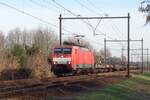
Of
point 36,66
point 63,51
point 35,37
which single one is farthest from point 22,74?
point 35,37

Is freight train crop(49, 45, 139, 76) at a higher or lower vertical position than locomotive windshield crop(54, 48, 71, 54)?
lower

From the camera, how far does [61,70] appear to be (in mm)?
50875

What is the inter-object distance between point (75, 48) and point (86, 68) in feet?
28.1

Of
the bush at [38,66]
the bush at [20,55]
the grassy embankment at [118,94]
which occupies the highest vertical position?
the bush at [20,55]

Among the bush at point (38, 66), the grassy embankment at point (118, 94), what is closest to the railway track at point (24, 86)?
the grassy embankment at point (118, 94)

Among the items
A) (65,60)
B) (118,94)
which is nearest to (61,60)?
(65,60)

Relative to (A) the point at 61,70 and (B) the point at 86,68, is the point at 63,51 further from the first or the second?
(B) the point at 86,68

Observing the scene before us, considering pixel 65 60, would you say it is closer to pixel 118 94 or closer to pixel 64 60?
pixel 64 60

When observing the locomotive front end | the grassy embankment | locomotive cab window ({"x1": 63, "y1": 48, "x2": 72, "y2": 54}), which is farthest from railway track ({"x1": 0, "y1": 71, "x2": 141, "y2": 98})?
locomotive cab window ({"x1": 63, "y1": 48, "x2": 72, "y2": 54})

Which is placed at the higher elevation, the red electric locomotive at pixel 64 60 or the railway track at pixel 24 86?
the red electric locomotive at pixel 64 60

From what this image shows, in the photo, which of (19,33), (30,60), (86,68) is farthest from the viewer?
(19,33)

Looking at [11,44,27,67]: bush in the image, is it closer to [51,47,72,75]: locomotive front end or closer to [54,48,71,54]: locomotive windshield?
[51,47,72,75]: locomotive front end

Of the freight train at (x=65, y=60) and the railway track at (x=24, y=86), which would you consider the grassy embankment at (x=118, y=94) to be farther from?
the freight train at (x=65, y=60)

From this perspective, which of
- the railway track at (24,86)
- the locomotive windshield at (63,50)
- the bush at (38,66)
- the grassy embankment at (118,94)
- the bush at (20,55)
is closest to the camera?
the grassy embankment at (118,94)
